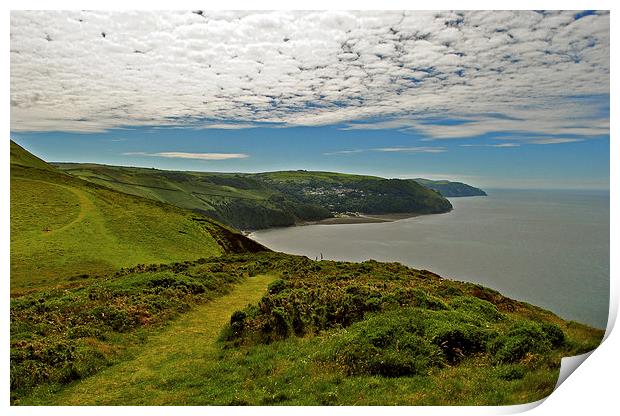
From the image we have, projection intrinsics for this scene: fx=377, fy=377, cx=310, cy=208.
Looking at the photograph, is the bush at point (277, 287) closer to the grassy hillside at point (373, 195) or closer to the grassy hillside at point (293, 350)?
the grassy hillside at point (293, 350)

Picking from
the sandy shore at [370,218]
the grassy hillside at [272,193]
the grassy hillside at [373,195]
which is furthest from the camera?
the sandy shore at [370,218]

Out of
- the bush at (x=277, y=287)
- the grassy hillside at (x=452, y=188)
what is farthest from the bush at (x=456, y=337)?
the grassy hillside at (x=452, y=188)

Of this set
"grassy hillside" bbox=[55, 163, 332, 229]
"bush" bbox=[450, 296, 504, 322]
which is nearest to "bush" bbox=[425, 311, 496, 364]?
"bush" bbox=[450, 296, 504, 322]

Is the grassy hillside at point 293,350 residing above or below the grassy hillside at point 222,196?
below

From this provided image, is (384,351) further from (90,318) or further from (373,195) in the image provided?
(373,195)

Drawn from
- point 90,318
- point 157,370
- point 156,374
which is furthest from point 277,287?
point 90,318

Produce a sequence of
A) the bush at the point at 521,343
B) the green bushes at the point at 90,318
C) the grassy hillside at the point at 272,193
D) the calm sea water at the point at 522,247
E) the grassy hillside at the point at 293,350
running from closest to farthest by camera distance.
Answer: the grassy hillside at the point at 293,350 → the bush at the point at 521,343 → the green bushes at the point at 90,318 → the calm sea water at the point at 522,247 → the grassy hillside at the point at 272,193
